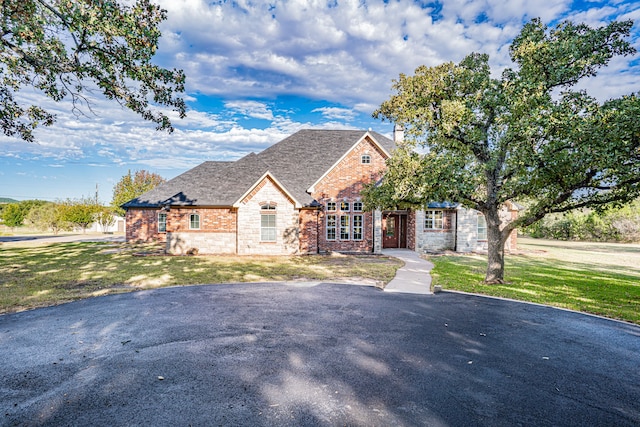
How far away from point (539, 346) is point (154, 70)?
12.8 meters

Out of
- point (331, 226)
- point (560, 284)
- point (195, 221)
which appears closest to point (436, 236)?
point (331, 226)

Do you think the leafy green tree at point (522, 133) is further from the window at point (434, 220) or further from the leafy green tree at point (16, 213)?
the leafy green tree at point (16, 213)

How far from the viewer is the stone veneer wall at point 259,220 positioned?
2016 cm

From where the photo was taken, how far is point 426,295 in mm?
10547

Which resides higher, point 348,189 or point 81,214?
point 348,189

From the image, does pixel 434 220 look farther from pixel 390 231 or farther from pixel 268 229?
pixel 268 229

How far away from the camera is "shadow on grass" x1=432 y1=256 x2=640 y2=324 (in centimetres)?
950

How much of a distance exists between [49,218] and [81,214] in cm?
394

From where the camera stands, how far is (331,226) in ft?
72.1

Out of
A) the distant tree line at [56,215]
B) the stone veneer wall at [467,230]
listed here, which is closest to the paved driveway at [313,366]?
the stone veneer wall at [467,230]

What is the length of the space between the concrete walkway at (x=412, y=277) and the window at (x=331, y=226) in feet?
14.5

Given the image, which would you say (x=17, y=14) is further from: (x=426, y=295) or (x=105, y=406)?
(x=426, y=295)

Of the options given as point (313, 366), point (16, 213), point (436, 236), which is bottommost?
point (313, 366)

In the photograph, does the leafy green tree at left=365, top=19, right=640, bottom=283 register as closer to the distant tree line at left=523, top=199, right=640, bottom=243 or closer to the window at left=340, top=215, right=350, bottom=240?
the window at left=340, top=215, right=350, bottom=240
